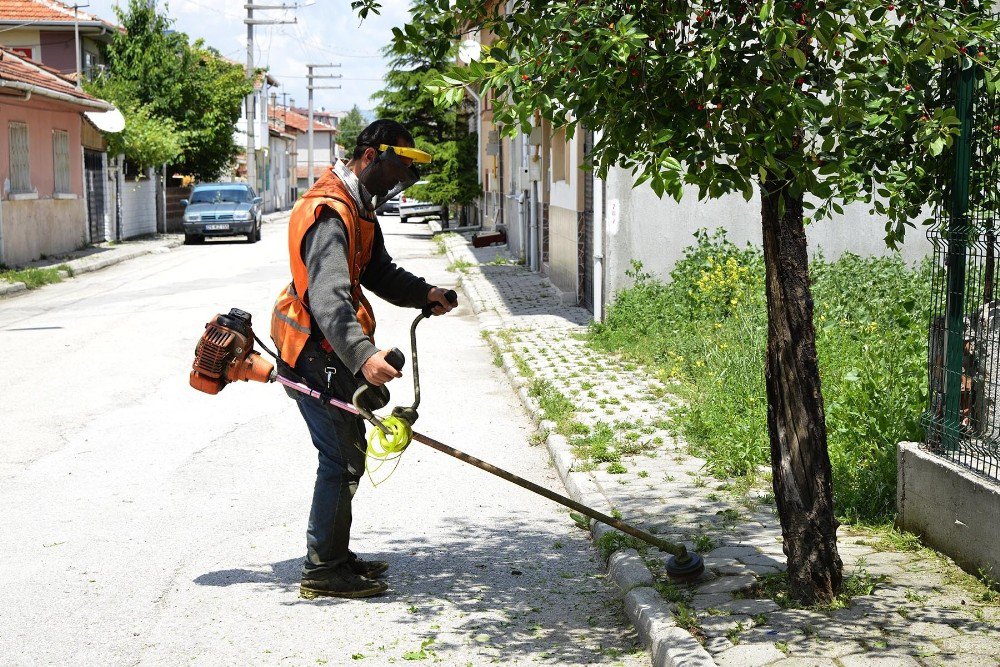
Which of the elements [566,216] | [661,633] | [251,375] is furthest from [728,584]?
[566,216]

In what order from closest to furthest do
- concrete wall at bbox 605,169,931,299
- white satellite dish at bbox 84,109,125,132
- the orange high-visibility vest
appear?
1. the orange high-visibility vest
2. concrete wall at bbox 605,169,931,299
3. white satellite dish at bbox 84,109,125,132

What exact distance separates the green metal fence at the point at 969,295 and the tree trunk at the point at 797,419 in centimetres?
85

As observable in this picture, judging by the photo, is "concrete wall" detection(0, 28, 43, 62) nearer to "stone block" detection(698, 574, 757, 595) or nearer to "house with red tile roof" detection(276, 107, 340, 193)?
"stone block" detection(698, 574, 757, 595)

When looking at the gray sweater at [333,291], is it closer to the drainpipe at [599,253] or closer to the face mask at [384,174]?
the face mask at [384,174]

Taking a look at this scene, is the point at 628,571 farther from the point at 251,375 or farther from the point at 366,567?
the point at 251,375

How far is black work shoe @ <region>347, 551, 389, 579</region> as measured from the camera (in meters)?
5.13

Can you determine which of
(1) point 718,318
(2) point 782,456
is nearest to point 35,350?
(1) point 718,318

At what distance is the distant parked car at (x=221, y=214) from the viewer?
3269 centimetres

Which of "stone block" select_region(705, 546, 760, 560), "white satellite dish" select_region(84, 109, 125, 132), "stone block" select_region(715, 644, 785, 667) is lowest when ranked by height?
"stone block" select_region(715, 644, 785, 667)

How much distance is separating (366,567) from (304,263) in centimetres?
142

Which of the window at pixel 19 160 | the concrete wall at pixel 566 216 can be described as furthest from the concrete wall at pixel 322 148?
the concrete wall at pixel 566 216

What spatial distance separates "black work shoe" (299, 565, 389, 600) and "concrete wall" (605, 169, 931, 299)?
337 inches

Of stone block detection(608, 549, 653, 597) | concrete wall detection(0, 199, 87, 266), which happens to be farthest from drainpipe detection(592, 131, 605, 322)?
concrete wall detection(0, 199, 87, 266)

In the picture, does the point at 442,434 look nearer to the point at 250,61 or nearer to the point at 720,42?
the point at 720,42
